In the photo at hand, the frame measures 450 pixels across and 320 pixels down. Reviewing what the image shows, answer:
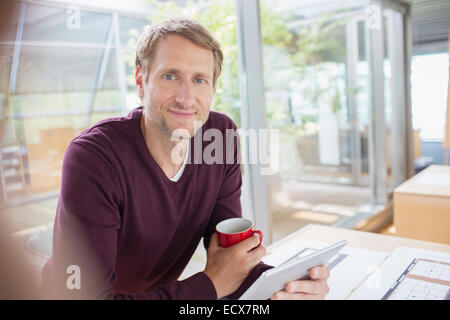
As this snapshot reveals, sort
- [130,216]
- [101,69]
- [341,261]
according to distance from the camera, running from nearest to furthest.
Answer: [130,216], [341,261], [101,69]

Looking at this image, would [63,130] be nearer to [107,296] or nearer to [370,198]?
[107,296]

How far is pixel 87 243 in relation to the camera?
824 mm

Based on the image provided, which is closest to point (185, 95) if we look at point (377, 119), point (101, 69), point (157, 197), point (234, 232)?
point (157, 197)

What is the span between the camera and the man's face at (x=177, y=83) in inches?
41.4

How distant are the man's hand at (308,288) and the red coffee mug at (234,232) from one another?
136 millimetres

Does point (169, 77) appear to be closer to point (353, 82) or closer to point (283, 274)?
point (283, 274)

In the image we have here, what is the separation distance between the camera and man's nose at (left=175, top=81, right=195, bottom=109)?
3.49 feet

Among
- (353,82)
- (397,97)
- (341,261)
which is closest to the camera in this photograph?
(341,261)

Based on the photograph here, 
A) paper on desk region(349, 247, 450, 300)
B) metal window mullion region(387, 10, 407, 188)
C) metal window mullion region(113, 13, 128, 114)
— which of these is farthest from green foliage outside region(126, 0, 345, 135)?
paper on desk region(349, 247, 450, 300)

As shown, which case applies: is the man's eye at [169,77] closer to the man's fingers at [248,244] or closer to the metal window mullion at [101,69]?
the man's fingers at [248,244]

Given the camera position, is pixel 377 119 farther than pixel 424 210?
Yes

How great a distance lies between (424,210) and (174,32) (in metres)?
1.68

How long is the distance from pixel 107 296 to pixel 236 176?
1.96ft

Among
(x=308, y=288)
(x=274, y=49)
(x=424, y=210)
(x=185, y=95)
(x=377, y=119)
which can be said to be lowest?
(x=424, y=210)
